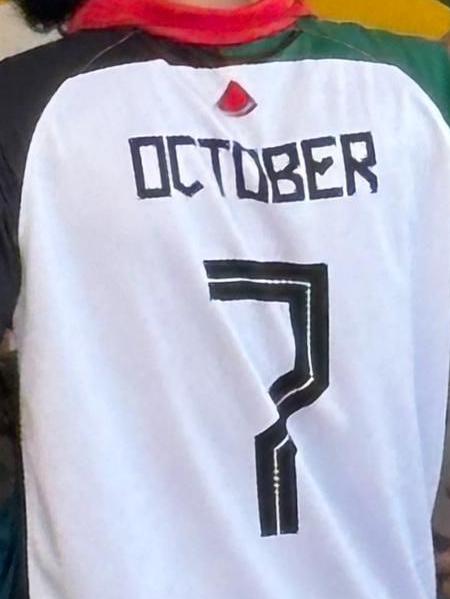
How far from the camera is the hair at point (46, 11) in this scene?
43.9 inches

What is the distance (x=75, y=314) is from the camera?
41.8 inches

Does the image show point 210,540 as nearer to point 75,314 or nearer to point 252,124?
point 75,314

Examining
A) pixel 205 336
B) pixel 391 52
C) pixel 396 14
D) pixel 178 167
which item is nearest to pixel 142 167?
pixel 178 167

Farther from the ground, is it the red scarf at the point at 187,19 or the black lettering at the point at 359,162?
the red scarf at the point at 187,19

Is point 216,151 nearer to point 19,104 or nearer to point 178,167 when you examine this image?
point 178,167

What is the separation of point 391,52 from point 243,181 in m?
0.18

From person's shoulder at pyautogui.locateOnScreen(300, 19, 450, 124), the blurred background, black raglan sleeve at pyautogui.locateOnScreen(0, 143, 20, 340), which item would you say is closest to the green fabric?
person's shoulder at pyautogui.locateOnScreen(300, 19, 450, 124)

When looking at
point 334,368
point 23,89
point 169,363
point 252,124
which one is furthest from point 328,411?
point 23,89

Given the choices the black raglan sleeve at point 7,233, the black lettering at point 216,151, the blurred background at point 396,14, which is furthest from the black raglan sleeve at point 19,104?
the blurred background at point 396,14

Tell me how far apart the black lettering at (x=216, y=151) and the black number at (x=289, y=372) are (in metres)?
0.07

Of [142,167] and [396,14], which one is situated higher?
[396,14]

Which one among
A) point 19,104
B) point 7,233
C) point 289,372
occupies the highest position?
point 19,104

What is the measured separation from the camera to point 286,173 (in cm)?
109

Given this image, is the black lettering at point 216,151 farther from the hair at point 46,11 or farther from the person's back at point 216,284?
the hair at point 46,11
